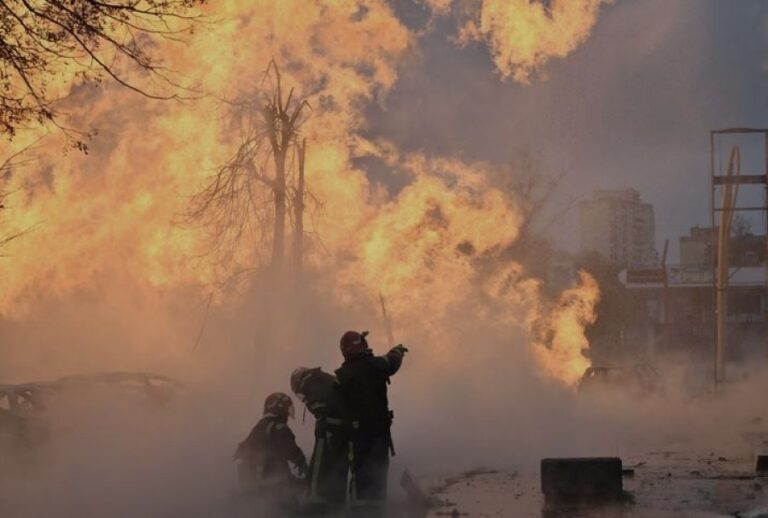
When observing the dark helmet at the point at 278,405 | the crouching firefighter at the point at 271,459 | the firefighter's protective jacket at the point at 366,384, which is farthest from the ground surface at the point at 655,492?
the dark helmet at the point at 278,405

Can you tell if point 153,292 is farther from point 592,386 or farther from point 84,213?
point 592,386

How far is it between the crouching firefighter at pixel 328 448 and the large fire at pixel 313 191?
36.3 feet

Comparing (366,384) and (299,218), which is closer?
(366,384)

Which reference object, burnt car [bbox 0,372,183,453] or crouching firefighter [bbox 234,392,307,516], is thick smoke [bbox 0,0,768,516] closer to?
burnt car [bbox 0,372,183,453]

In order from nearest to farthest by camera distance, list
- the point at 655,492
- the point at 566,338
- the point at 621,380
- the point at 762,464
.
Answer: the point at 655,492 → the point at 762,464 → the point at 621,380 → the point at 566,338

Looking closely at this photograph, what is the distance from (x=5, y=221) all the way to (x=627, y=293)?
4265 centimetres

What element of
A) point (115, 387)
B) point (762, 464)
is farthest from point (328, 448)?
point (115, 387)

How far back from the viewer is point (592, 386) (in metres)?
25.8

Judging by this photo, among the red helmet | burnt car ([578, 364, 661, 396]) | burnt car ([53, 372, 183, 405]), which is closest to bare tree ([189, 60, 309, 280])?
burnt car ([53, 372, 183, 405])

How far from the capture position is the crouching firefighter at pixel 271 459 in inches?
426

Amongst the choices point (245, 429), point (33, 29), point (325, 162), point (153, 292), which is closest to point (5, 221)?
point (153, 292)

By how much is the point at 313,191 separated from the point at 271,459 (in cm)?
1465

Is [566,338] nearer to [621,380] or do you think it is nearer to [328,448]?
[621,380]

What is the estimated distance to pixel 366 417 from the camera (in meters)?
10.8
